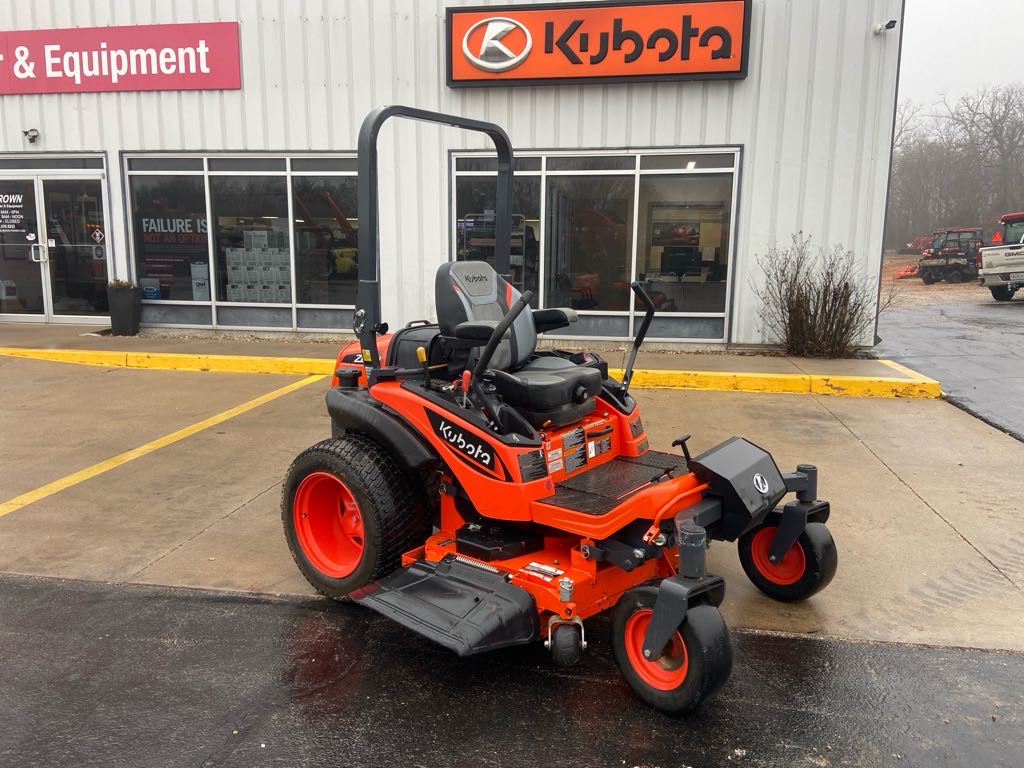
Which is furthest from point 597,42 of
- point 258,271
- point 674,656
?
point 674,656

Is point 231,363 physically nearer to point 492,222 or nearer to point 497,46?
point 492,222

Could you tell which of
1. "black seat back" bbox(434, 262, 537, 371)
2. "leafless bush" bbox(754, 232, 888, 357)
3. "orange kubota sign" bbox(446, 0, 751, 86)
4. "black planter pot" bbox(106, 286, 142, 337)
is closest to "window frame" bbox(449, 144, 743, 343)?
"leafless bush" bbox(754, 232, 888, 357)

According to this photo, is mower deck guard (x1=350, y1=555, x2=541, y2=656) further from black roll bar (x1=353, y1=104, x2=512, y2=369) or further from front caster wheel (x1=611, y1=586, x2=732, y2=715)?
black roll bar (x1=353, y1=104, x2=512, y2=369)

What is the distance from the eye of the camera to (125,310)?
11711mm

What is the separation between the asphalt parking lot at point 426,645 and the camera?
9.08 ft

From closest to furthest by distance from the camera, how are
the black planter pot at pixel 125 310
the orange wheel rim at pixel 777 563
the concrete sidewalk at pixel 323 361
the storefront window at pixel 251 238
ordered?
the orange wheel rim at pixel 777 563 → the concrete sidewalk at pixel 323 361 → the storefront window at pixel 251 238 → the black planter pot at pixel 125 310

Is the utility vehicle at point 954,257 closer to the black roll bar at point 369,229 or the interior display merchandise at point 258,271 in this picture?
the interior display merchandise at point 258,271

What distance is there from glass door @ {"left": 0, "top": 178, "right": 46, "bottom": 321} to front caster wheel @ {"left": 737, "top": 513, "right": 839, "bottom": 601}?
41.2 feet

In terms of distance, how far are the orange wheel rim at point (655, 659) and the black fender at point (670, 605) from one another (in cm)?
7

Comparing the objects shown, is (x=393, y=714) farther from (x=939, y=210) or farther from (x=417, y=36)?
(x=939, y=210)

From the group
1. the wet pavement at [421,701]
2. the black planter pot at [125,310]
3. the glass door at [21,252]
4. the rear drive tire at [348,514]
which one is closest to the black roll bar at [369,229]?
the rear drive tire at [348,514]

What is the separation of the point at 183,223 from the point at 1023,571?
11.5 meters

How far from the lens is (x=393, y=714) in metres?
2.92

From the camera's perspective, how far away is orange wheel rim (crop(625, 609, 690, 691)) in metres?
2.86
